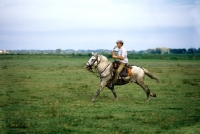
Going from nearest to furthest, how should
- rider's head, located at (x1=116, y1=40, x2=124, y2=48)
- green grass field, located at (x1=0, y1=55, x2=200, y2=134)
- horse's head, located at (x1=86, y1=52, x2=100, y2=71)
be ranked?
green grass field, located at (x1=0, y1=55, x2=200, y2=134) → rider's head, located at (x1=116, y1=40, x2=124, y2=48) → horse's head, located at (x1=86, y1=52, x2=100, y2=71)

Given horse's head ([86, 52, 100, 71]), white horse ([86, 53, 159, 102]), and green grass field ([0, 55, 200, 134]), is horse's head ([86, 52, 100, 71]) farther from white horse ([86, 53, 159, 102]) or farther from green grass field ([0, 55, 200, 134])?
green grass field ([0, 55, 200, 134])

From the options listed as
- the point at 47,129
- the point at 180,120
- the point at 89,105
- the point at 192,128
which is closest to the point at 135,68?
the point at 89,105

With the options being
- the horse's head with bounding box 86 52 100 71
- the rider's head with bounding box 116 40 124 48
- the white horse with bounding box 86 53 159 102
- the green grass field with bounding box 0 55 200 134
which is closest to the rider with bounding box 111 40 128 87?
the rider's head with bounding box 116 40 124 48

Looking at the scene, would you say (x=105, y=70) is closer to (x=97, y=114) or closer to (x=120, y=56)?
(x=120, y=56)

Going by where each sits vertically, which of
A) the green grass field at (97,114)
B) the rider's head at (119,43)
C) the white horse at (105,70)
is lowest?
the green grass field at (97,114)

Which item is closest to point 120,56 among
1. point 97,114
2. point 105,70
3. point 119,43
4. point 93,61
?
point 119,43

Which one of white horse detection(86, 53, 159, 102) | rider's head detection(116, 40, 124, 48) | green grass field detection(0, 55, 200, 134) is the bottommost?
green grass field detection(0, 55, 200, 134)

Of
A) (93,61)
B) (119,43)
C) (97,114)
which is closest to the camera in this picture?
(97,114)

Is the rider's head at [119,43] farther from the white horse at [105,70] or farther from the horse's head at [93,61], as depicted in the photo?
the horse's head at [93,61]

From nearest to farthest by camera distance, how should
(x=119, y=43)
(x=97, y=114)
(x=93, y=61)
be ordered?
(x=97, y=114) < (x=119, y=43) < (x=93, y=61)

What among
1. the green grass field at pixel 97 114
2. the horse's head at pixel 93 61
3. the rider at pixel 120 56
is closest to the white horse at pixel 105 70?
the horse's head at pixel 93 61

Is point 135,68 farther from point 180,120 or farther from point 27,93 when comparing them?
point 27,93

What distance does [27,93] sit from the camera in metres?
18.2

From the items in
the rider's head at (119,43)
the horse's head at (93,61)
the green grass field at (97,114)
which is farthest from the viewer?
the horse's head at (93,61)
